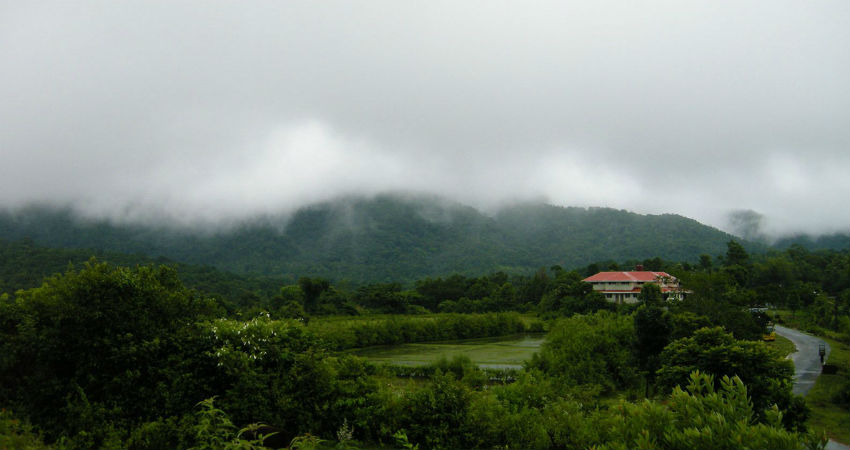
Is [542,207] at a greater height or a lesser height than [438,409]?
greater

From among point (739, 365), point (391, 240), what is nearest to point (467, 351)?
point (739, 365)

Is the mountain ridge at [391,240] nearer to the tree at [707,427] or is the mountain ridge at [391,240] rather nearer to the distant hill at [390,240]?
the distant hill at [390,240]

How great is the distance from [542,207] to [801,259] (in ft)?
287

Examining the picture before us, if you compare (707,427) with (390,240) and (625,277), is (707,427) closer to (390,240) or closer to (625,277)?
(625,277)

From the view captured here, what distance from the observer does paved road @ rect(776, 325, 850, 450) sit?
17.1m

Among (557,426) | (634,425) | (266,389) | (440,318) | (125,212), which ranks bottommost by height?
(440,318)

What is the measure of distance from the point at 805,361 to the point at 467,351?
20.6 m

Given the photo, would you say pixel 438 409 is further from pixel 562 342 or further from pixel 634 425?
pixel 562 342

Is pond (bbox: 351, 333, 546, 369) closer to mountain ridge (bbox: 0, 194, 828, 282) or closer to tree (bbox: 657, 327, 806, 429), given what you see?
tree (bbox: 657, 327, 806, 429)

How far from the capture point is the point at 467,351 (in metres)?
37.2

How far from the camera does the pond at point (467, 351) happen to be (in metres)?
31.2

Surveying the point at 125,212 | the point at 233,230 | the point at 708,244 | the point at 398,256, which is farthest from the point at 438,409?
the point at 125,212

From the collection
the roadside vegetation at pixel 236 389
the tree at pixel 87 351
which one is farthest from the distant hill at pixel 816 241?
the tree at pixel 87 351

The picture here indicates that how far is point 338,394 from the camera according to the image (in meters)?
9.72
